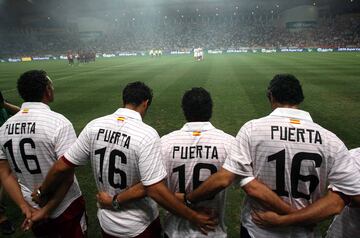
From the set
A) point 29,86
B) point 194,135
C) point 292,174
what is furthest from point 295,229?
point 29,86

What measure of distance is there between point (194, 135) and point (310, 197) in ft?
3.81

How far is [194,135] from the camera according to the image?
2.86 m

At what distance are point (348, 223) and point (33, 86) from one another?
3.41 m

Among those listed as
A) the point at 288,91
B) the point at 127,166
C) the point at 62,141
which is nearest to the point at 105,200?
the point at 127,166

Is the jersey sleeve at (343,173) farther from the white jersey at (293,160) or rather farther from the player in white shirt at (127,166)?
the player in white shirt at (127,166)

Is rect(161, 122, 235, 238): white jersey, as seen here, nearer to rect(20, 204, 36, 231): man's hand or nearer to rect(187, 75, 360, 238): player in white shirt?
rect(187, 75, 360, 238): player in white shirt

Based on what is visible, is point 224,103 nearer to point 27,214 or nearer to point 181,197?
point 181,197

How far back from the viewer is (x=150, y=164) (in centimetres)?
263

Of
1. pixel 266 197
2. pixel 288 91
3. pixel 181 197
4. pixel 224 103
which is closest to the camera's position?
pixel 266 197

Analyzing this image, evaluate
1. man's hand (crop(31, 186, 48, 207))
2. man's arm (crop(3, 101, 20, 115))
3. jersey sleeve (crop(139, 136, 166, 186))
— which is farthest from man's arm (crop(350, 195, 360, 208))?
man's arm (crop(3, 101, 20, 115))

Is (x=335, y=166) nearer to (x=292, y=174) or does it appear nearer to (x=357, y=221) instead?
(x=292, y=174)

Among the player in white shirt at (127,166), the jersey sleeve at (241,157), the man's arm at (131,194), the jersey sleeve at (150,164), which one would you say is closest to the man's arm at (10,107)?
the player in white shirt at (127,166)

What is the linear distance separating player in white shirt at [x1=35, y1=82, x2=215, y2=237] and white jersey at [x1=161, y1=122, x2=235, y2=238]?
17 cm

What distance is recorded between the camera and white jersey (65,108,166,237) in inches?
106
